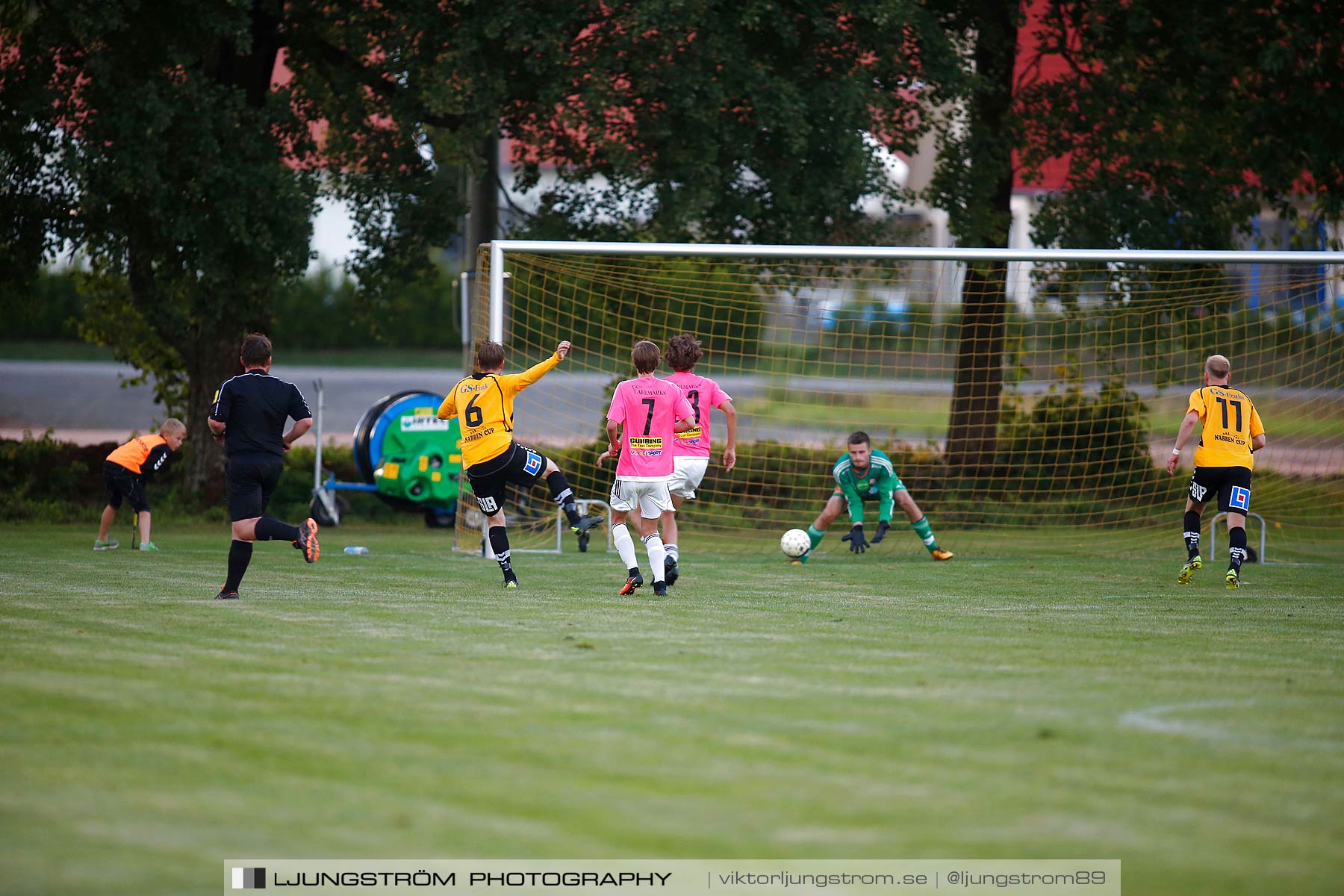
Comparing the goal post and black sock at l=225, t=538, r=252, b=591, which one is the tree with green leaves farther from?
black sock at l=225, t=538, r=252, b=591

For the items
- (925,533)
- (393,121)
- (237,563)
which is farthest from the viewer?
(393,121)

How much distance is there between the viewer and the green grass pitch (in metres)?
3.67

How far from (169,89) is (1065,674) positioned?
39.0 ft

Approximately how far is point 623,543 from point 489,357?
5.33 ft

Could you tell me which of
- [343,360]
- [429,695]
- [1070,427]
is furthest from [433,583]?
[343,360]

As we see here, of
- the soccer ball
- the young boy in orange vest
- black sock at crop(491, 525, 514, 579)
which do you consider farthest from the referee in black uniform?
the soccer ball

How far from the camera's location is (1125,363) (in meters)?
16.4

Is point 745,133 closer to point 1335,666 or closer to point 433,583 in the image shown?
point 433,583

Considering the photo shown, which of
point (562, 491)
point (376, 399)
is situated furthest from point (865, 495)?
point (376, 399)

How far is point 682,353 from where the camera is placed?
10.6 meters

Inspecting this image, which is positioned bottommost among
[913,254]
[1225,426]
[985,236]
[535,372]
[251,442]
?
[251,442]

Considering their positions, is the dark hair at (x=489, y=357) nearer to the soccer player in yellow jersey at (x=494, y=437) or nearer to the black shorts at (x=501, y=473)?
the soccer player in yellow jersey at (x=494, y=437)

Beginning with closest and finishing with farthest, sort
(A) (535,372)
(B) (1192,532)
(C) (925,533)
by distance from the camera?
(A) (535,372) → (B) (1192,532) → (C) (925,533)

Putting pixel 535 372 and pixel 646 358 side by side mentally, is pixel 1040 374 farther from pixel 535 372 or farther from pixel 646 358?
pixel 535 372
